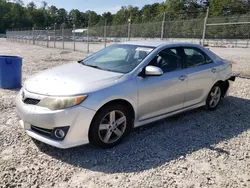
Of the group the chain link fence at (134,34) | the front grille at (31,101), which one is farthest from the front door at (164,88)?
the chain link fence at (134,34)

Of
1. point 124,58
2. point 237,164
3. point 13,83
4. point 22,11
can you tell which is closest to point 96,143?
point 124,58

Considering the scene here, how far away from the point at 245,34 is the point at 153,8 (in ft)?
242

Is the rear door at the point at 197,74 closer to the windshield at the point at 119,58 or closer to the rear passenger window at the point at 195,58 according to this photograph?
the rear passenger window at the point at 195,58

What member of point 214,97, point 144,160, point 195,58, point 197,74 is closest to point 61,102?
point 144,160

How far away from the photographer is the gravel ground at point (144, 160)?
114 inches

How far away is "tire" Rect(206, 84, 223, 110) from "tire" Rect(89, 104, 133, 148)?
226 centimetres

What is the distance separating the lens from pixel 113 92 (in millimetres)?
3430

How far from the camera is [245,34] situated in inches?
1091

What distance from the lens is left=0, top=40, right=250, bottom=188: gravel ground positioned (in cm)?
289

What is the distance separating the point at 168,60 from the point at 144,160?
1852mm

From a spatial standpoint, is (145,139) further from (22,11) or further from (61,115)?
(22,11)

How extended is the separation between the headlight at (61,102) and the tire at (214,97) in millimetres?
3106

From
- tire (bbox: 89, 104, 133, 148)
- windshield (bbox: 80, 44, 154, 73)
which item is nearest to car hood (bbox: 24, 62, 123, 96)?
windshield (bbox: 80, 44, 154, 73)

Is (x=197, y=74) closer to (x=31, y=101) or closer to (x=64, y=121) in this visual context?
(x=64, y=121)
